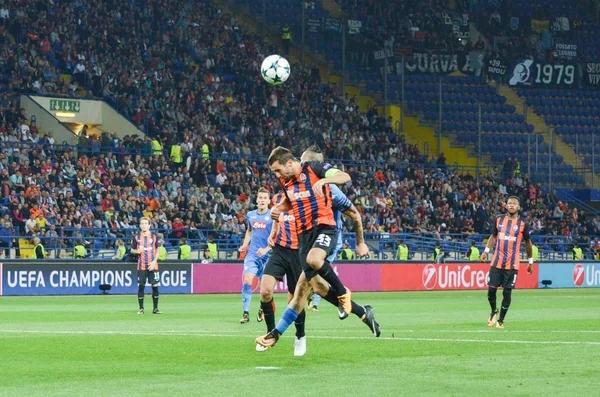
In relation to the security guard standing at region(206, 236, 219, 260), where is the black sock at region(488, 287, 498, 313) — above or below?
above

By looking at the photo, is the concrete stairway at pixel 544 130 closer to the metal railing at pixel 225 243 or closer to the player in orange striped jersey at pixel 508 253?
the metal railing at pixel 225 243

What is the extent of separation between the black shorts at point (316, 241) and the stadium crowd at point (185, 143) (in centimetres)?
2157

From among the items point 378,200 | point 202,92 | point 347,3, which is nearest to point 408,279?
point 378,200

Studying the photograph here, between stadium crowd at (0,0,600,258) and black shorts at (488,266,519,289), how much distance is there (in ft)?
56.6

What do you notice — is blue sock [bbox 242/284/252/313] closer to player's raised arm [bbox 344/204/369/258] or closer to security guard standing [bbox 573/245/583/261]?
player's raised arm [bbox 344/204/369/258]

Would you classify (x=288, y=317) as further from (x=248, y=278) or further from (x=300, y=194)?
(x=248, y=278)

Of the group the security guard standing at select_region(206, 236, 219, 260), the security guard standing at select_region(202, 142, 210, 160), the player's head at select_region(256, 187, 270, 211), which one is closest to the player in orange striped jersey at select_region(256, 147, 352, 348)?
the player's head at select_region(256, 187, 270, 211)

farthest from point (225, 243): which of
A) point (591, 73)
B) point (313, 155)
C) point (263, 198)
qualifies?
point (591, 73)

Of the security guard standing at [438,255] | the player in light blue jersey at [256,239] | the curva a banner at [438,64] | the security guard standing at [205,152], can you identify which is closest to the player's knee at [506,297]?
the player in light blue jersey at [256,239]

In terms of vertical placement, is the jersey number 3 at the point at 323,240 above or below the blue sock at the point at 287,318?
above

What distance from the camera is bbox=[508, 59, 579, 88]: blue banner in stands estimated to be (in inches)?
2207

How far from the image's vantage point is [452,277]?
39.9 metres

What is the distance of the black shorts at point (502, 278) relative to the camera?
19016mm

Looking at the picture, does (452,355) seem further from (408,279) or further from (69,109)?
(69,109)
